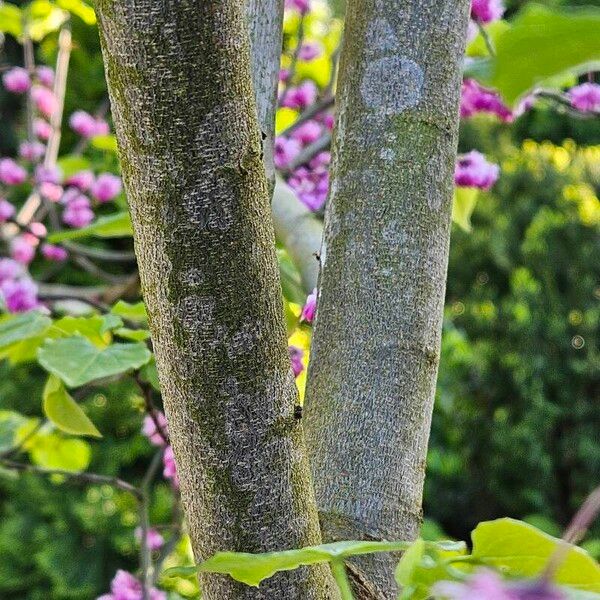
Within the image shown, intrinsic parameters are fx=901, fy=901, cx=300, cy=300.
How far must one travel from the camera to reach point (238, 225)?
492mm

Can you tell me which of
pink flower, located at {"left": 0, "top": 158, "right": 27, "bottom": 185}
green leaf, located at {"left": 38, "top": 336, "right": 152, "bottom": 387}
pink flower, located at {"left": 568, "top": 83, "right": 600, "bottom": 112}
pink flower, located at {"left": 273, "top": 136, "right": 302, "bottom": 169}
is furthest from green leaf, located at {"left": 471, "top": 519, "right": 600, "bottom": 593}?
pink flower, located at {"left": 0, "top": 158, "right": 27, "bottom": 185}

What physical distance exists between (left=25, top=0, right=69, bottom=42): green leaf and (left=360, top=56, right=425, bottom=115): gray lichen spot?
1776 mm

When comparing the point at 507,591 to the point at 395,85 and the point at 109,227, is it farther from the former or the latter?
the point at 109,227

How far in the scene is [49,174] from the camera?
96.7 inches

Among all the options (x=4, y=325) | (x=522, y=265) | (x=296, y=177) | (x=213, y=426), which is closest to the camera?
(x=213, y=426)

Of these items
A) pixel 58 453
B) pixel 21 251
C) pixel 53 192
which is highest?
pixel 53 192

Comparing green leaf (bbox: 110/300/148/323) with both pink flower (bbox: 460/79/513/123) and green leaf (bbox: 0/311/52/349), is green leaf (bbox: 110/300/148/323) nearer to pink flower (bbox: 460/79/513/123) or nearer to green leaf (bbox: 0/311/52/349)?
green leaf (bbox: 0/311/52/349)

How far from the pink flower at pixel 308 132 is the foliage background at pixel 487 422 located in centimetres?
149

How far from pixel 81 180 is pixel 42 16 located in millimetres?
508

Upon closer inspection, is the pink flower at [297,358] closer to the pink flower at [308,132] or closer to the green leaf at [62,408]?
the green leaf at [62,408]

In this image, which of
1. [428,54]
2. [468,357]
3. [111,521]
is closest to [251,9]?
[428,54]

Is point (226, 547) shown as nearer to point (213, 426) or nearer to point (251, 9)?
point (213, 426)

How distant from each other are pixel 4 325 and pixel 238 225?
0.56 m

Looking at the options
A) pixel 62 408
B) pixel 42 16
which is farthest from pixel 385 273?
pixel 42 16
